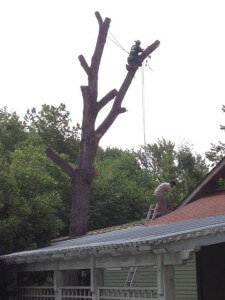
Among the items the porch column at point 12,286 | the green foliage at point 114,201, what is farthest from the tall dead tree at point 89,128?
the green foliage at point 114,201

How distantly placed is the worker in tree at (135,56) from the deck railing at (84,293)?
8.24 meters

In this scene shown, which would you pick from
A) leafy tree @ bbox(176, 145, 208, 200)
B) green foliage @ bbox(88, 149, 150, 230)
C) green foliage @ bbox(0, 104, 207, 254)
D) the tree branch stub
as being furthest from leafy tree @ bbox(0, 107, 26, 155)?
the tree branch stub

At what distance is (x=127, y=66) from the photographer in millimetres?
20391

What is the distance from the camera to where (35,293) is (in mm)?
14859

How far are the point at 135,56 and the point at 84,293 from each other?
9611mm

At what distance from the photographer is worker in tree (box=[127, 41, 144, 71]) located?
20141 mm

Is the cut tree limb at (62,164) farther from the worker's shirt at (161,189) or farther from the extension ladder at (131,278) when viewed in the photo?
the extension ladder at (131,278)

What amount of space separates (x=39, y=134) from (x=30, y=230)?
27104mm

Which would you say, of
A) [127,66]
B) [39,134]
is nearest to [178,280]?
[127,66]

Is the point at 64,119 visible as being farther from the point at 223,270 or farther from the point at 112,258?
the point at 112,258

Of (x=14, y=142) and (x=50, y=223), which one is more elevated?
(x=14, y=142)

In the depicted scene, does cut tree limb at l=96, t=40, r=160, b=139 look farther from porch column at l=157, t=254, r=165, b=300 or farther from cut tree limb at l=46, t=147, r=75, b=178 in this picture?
porch column at l=157, t=254, r=165, b=300

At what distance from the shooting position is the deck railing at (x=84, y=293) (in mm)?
10516

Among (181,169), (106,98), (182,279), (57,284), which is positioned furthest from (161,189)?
(181,169)
